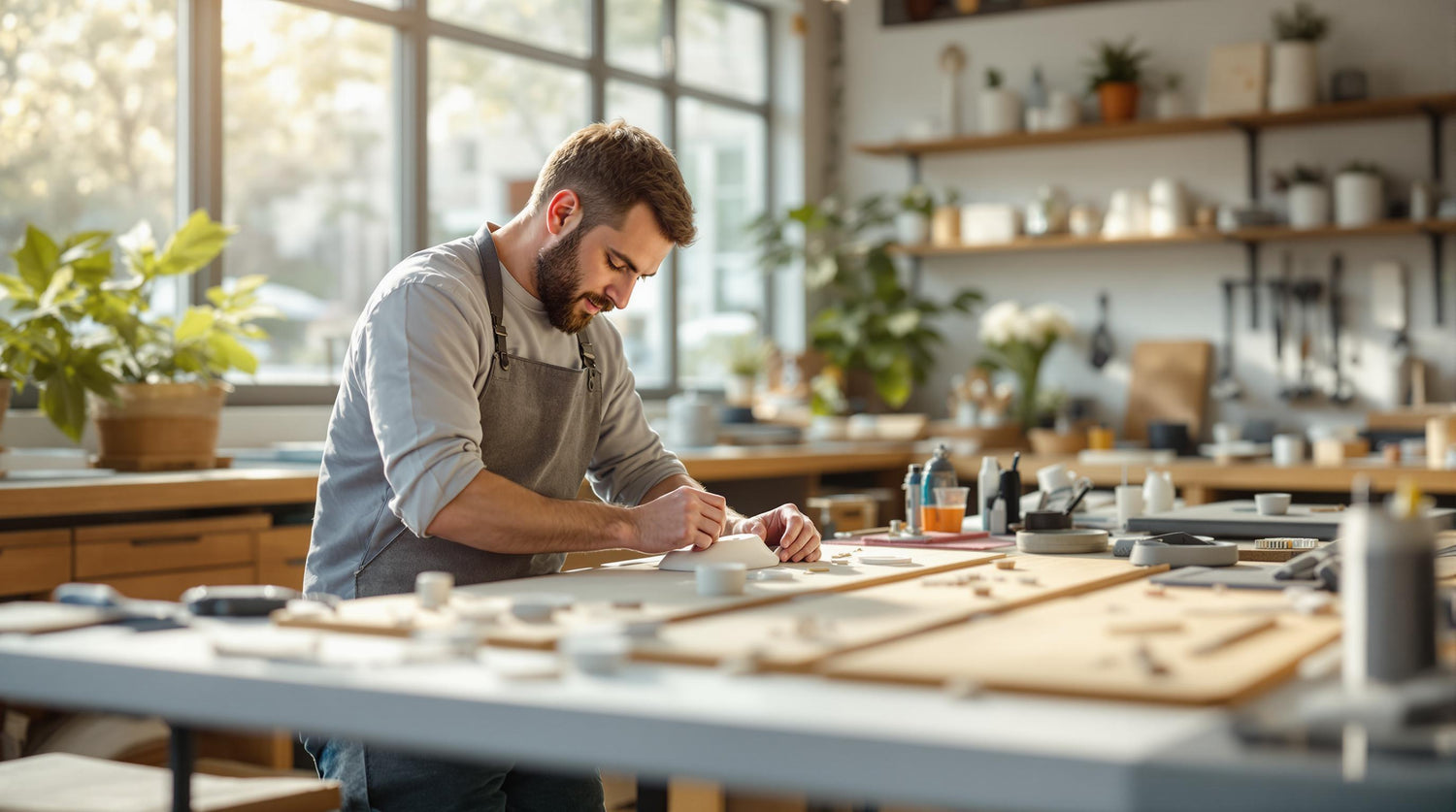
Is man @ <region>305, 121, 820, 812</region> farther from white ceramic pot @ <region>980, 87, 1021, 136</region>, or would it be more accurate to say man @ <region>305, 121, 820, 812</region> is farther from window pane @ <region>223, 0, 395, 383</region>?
white ceramic pot @ <region>980, 87, 1021, 136</region>

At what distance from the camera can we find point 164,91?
3.91 meters

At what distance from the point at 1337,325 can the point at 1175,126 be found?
3.16 ft

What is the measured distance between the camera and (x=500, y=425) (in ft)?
6.88

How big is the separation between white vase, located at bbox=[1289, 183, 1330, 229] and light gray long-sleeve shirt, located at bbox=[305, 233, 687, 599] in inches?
151

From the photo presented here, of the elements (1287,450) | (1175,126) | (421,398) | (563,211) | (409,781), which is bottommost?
(409,781)

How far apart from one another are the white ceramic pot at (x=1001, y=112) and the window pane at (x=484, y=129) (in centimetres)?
173

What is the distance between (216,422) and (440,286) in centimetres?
158

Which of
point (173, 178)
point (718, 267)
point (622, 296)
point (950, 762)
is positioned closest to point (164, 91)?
point (173, 178)

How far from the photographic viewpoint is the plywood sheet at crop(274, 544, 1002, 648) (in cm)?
140

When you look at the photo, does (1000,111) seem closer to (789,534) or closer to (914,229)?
(914,229)

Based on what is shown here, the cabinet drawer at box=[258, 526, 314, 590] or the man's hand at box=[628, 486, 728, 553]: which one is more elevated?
the man's hand at box=[628, 486, 728, 553]

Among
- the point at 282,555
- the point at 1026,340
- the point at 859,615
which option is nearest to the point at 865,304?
the point at 1026,340

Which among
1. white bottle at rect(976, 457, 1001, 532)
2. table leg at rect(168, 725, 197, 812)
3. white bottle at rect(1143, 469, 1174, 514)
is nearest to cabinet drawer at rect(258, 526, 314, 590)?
white bottle at rect(976, 457, 1001, 532)

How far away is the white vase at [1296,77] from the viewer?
5203 mm
